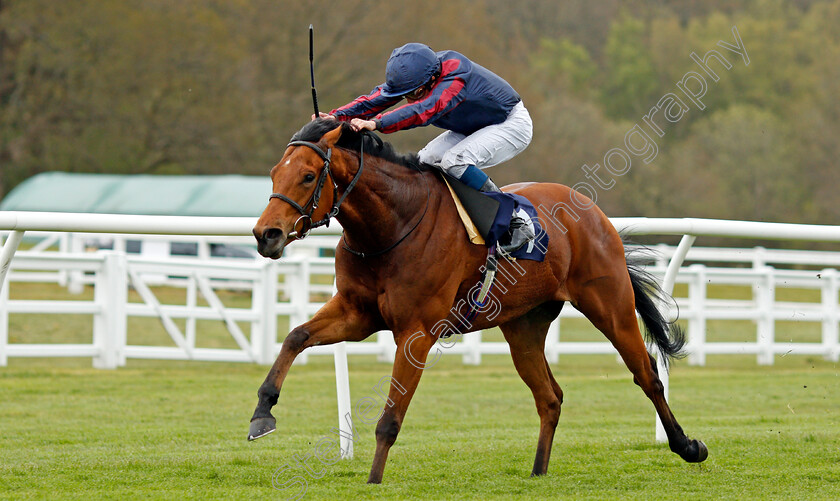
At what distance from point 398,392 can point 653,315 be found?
5.79 ft

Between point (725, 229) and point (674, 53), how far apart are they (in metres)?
39.4

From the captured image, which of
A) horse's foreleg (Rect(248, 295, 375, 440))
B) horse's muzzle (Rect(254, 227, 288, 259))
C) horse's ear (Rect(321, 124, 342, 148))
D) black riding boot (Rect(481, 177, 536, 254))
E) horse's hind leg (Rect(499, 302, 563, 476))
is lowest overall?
horse's hind leg (Rect(499, 302, 563, 476))

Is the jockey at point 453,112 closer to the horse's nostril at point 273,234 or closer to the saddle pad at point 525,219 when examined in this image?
the saddle pad at point 525,219

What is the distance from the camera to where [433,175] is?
14.7 ft

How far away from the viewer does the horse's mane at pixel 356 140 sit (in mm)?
3936

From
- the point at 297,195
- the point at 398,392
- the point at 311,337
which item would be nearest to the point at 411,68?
the point at 297,195

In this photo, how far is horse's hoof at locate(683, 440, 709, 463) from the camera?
15.2 ft

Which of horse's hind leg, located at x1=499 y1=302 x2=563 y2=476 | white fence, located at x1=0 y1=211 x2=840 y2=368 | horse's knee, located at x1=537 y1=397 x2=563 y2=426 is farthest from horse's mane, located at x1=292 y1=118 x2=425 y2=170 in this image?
white fence, located at x1=0 y1=211 x2=840 y2=368

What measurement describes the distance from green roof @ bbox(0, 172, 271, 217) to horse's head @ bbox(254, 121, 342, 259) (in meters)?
17.9

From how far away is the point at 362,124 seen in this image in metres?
4.03

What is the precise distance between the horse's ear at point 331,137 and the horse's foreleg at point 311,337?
673mm

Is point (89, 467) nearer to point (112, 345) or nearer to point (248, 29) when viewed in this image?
point (112, 345)

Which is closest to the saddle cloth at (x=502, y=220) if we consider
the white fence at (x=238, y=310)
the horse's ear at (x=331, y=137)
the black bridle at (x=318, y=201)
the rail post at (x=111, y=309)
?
the black bridle at (x=318, y=201)

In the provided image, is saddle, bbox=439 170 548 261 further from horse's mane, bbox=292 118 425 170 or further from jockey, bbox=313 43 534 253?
horse's mane, bbox=292 118 425 170
